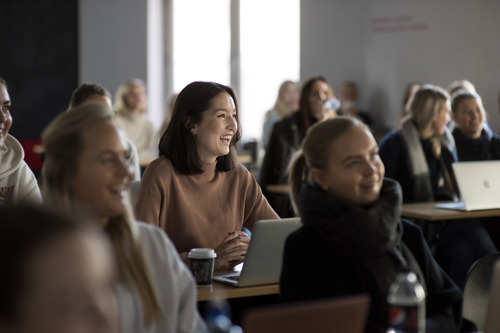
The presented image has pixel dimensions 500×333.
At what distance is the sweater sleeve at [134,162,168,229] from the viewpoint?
3230 millimetres

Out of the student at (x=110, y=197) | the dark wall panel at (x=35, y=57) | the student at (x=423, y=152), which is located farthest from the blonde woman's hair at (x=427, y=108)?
the dark wall panel at (x=35, y=57)

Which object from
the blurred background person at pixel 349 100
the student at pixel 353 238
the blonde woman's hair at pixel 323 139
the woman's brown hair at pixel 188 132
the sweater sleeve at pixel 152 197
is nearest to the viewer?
the student at pixel 353 238

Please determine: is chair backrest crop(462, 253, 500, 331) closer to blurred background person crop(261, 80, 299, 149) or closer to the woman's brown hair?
the woman's brown hair

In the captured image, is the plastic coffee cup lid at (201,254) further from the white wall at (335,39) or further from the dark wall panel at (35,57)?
the dark wall panel at (35,57)

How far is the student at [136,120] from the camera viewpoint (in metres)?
8.83

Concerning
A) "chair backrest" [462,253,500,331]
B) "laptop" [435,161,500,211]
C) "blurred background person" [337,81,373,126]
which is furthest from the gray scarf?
"blurred background person" [337,81,373,126]

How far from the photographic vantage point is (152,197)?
3.24 metres

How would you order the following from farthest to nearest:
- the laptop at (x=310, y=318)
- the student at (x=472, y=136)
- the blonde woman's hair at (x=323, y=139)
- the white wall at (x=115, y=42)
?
the white wall at (x=115, y=42), the student at (x=472, y=136), the blonde woman's hair at (x=323, y=139), the laptop at (x=310, y=318)

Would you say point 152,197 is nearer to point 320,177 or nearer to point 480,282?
point 320,177

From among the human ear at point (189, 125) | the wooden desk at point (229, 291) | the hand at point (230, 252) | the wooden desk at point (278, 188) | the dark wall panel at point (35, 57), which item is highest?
the dark wall panel at point (35, 57)

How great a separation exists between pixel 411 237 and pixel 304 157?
1.48ft

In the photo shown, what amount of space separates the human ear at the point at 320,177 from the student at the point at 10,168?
146cm

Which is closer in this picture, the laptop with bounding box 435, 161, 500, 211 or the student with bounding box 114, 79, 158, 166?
the laptop with bounding box 435, 161, 500, 211

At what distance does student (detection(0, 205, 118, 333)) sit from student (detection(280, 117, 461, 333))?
140 centimetres
